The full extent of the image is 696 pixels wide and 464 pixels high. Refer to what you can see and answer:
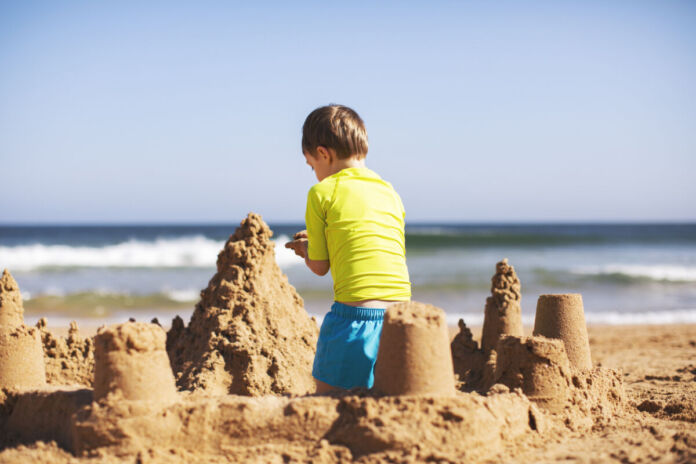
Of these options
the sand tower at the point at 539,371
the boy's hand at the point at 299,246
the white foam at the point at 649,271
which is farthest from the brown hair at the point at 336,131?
the white foam at the point at 649,271

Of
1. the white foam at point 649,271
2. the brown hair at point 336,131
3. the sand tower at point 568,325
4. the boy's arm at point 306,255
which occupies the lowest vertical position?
the sand tower at point 568,325

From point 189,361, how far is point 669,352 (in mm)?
5084

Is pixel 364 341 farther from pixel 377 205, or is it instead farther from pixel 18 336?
pixel 18 336

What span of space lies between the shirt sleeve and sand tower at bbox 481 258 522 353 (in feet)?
→ 6.43

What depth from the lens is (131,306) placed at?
11.1 meters

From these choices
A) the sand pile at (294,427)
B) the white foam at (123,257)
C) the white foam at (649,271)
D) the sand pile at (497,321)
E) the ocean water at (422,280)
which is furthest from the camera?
the white foam at (123,257)

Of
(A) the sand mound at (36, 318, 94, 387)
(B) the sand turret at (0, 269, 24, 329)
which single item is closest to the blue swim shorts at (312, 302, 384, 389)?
(A) the sand mound at (36, 318, 94, 387)

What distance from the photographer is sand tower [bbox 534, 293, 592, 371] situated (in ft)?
11.3

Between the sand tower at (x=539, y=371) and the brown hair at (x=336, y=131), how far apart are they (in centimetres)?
121

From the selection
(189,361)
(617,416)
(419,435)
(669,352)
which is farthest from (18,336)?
(669,352)

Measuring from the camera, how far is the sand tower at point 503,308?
4250 millimetres

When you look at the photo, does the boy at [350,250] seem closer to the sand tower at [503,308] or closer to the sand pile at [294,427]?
the sand pile at [294,427]

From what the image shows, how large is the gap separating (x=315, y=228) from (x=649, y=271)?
56.9 ft

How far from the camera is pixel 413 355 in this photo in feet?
7.63
